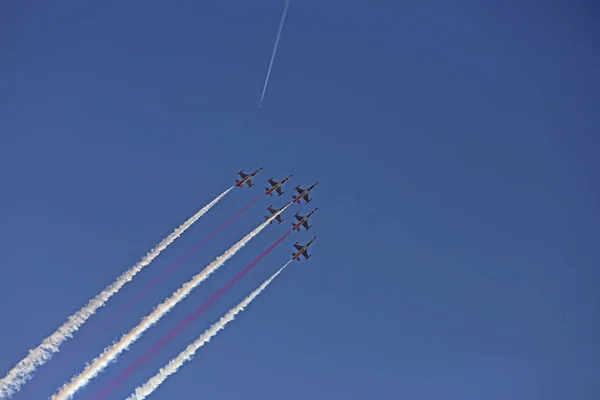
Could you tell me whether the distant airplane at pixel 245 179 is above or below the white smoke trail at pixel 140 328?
above

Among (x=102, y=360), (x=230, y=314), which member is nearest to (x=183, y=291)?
(x=230, y=314)

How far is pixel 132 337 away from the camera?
327ft

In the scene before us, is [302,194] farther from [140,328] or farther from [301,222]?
[140,328]

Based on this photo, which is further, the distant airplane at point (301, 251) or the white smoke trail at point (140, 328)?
the distant airplane at point (301, 251)

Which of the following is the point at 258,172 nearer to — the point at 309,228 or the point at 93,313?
the point at 309,228

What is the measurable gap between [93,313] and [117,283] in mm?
5258

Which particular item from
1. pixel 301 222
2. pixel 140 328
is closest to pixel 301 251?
pixel 301 222

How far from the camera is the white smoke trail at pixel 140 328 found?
9512 centimetres

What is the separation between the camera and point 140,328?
100 metres

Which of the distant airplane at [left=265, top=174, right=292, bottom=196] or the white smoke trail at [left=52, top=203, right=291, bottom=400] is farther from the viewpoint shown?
the distant airplane at [left=265, top=174, right=292, bottom=196]

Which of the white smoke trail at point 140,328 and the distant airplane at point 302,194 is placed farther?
the distant airplane at point 302,194

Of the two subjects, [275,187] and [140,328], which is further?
[275,187]

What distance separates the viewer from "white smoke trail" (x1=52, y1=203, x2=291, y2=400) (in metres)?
95.1

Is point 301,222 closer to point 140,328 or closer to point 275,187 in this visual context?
point 275,187
